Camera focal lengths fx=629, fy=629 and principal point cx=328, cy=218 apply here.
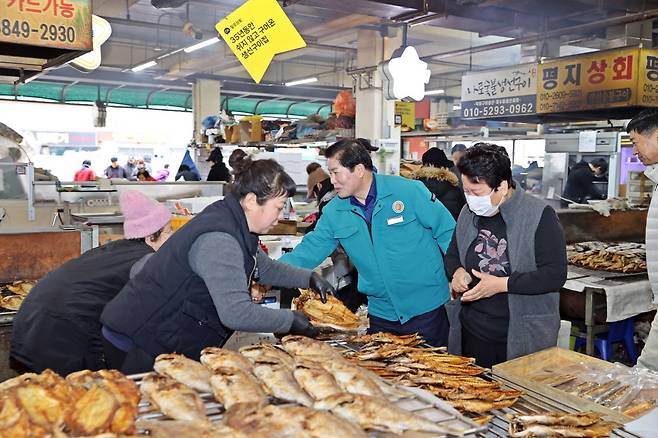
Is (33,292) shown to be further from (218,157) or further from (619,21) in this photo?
(218,157)

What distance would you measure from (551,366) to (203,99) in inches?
556

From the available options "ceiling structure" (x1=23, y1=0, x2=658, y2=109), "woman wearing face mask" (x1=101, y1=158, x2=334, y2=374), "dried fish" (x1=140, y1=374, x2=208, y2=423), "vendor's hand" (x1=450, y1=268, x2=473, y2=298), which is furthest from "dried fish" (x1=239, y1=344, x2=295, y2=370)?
"ceiling structure" (x1=23, y1=0, x2=658, y2=109)

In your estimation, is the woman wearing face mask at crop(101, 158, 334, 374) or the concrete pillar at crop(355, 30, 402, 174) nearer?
the woman wearing face mask at crop(101, 158, 334, 374)

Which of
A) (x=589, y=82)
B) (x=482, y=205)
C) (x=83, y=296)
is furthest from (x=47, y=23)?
(x=589, y=82)

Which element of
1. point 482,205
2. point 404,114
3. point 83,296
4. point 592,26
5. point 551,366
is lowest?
point 551,366

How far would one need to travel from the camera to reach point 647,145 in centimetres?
349

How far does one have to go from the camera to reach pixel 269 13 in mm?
4258

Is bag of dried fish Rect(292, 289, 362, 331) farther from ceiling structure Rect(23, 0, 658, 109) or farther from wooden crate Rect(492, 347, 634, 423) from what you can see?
ceiling structure Rect(23, 0, 658, 109)

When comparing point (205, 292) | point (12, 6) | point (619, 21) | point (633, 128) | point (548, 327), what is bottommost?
point (548, 327)

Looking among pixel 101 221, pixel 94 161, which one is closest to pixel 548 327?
pixel 101 221

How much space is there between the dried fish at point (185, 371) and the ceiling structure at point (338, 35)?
3995mm

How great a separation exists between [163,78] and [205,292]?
14124 millimetres

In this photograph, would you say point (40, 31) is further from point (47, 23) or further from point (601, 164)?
point (601, 164)

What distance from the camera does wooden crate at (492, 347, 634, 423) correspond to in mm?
2021
